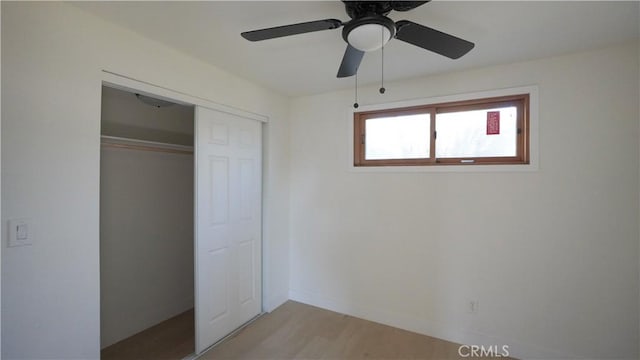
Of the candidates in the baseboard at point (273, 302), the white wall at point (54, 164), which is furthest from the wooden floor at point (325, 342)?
the white wall at point (54, 164)

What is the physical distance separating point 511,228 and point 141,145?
3209 mm

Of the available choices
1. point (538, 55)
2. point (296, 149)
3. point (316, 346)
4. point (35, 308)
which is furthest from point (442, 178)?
point (35, 308)

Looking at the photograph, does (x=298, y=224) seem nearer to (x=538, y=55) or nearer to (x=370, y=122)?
(x=370, y=122)

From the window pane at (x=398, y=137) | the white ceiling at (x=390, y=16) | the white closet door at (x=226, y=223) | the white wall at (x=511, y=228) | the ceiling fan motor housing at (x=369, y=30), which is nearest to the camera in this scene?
the ceiling fan motor housing at (x=369, y=30)

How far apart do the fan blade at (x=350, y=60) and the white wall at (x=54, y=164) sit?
132 centimetres

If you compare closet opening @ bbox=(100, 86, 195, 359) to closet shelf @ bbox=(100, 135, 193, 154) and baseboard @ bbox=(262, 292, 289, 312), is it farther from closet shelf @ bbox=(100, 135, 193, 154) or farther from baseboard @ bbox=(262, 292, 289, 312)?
baseboard @ bbox=(262, 292, 289, 312)

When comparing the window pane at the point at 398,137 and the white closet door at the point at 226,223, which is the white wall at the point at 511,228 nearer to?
the window pane at the point at 398,137

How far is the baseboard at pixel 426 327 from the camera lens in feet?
7.39

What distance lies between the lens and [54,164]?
1.54m

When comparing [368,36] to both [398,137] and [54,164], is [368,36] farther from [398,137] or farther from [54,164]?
[54,164]

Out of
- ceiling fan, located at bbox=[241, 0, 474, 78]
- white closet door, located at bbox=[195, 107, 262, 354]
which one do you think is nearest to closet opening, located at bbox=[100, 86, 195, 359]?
white closet door, located at bbox=[195, 107, 262, 354]

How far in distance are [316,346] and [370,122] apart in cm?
212

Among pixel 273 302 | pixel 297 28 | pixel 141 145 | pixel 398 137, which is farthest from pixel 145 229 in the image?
pixel 398 137

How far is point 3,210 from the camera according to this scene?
1372mm
